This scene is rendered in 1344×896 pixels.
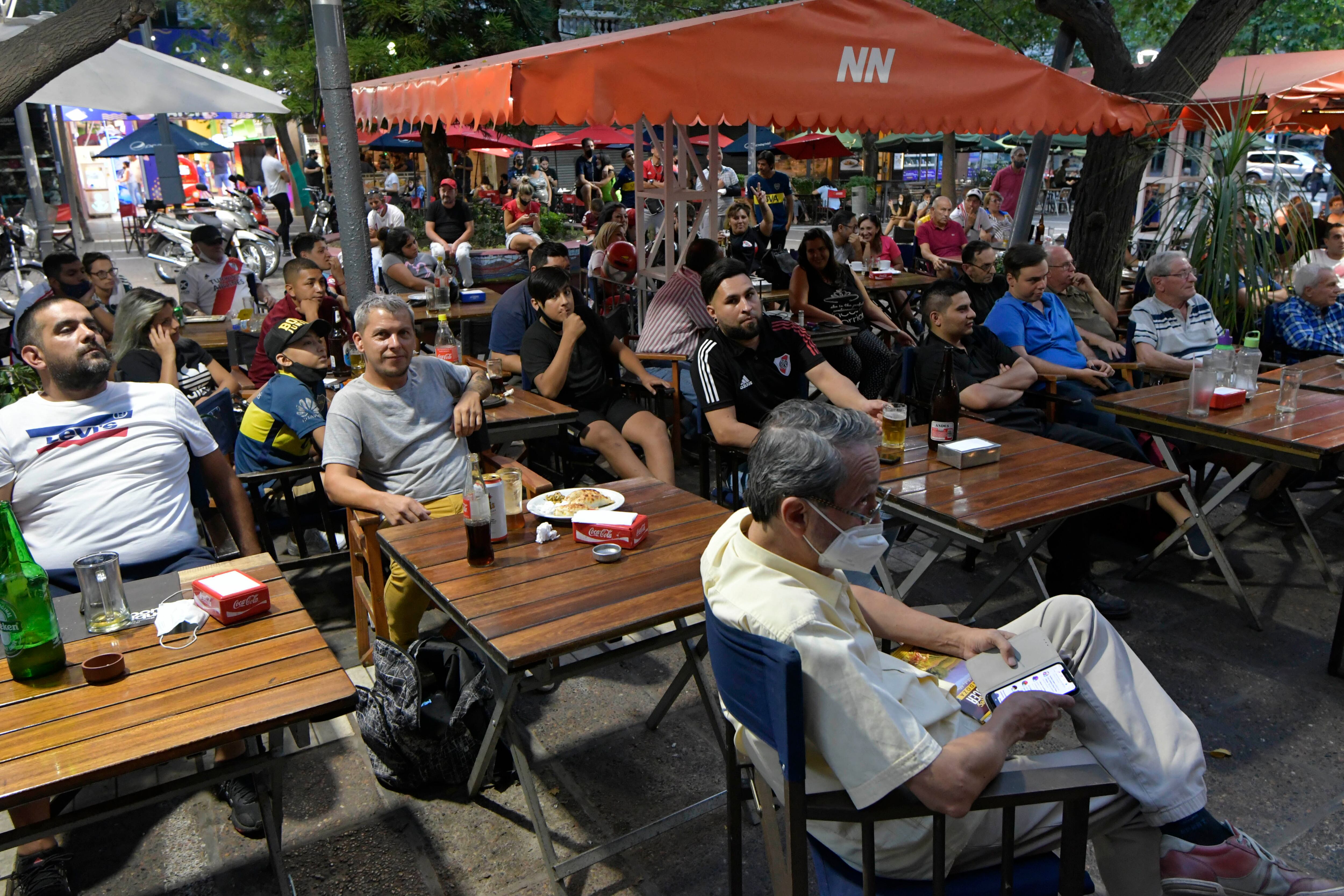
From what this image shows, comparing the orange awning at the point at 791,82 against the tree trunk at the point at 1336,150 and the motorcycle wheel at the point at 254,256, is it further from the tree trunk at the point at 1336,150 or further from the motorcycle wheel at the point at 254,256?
the motorcycle wheel at the point at 254,256

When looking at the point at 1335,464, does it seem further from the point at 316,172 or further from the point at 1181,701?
the point at 316,172

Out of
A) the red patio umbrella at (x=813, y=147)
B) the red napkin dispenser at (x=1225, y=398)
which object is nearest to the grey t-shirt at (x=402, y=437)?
the red napkin dispenser at (x=1225, y=398)

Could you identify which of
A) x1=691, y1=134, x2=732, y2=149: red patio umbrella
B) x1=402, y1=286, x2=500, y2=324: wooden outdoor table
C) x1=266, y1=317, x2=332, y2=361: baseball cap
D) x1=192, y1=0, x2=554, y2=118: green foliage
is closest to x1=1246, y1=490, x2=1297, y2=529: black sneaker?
x1=266, y1=317, x2=332, y2=361: baseball cap

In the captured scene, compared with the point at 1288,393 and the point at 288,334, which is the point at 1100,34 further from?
the point at 288,334

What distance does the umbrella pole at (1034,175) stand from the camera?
8031 mm

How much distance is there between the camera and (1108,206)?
8.02 meters

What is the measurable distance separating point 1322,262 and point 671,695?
614 centimetres

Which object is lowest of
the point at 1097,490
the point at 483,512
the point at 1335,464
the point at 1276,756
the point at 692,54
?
the point at 1276,756

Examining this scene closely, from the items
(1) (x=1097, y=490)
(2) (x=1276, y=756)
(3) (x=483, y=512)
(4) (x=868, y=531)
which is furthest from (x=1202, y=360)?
(3) (x=483, y=512)

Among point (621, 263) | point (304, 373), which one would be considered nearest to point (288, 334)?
point (304, 373)

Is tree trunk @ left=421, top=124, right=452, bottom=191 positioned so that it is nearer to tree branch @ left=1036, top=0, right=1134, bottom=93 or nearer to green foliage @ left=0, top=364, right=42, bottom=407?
tree branch @ left=1036, top=0, right=1134, bottom=93

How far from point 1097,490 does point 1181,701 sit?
3.00ft

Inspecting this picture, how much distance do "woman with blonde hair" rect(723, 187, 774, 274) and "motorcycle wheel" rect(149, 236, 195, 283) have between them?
8536 mm

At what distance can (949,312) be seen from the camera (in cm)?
450
